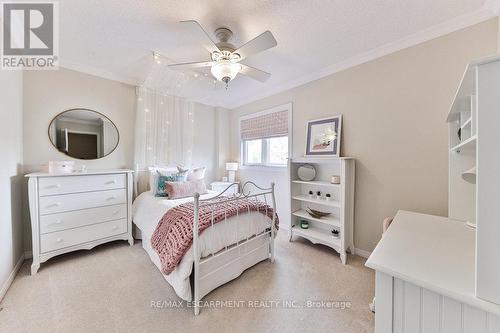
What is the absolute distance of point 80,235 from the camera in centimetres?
246

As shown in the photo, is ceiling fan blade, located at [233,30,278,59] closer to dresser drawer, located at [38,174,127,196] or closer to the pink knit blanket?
the pink knit blanket

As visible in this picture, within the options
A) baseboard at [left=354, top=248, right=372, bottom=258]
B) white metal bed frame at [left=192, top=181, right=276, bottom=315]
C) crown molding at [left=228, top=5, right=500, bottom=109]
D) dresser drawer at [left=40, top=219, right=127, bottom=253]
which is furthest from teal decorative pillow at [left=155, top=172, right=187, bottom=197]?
baseboard at [left=354, top=248, right=372, bottom=258]

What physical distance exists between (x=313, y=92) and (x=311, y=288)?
2.62m

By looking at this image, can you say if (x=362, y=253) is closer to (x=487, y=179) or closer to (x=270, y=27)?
(x=487, y=179)

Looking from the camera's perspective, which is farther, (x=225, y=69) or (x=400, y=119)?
(x=400, y=119)

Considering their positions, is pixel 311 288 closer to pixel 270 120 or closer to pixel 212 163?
pixel 270 120

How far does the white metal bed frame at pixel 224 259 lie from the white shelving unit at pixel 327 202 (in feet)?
2.34

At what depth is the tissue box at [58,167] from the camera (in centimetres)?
236

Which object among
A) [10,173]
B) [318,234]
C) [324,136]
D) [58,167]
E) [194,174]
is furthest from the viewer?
[194,174]

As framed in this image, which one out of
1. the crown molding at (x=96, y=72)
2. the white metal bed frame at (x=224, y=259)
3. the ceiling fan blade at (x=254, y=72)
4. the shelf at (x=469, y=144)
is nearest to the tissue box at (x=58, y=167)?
the crown molding at (x=96, y=72)

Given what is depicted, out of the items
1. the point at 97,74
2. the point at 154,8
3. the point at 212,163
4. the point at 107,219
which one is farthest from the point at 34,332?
the point at 212,163

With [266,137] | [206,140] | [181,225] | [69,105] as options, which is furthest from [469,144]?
[69,105]

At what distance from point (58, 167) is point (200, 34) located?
7.70ft

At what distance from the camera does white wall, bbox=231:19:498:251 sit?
1944 millimetres
